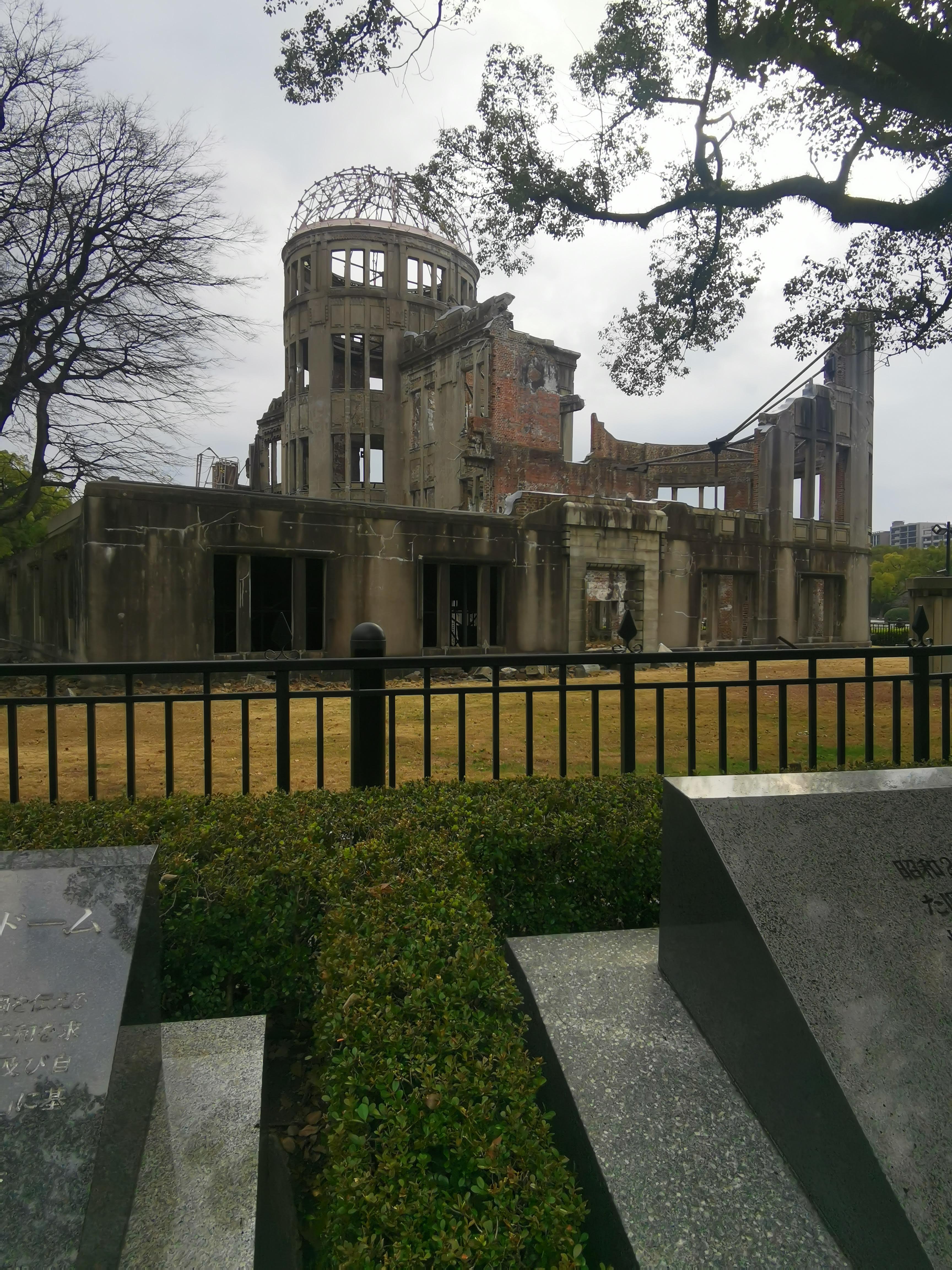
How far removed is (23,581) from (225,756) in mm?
16849

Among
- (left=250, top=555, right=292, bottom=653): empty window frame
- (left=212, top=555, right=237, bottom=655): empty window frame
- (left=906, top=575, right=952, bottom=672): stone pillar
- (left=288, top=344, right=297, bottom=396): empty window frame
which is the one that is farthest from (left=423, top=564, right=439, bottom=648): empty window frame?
(left=288, top=344, right=297, bottom=396): empty window frame

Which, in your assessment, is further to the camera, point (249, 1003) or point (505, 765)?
point (505, 765)

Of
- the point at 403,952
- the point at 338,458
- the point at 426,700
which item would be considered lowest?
the point at 403,952

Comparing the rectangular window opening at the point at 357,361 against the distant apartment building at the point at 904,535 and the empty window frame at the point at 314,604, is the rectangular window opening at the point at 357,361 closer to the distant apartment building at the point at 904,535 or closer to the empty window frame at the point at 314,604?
the empty window frame at the point at 314,604

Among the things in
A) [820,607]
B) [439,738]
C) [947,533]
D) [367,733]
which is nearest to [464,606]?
[439,738]

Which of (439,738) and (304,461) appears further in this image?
(304,461)

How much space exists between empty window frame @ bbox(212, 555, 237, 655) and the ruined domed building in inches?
4.8

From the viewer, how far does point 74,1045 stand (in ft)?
5.27

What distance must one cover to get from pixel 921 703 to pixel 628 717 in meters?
2.44

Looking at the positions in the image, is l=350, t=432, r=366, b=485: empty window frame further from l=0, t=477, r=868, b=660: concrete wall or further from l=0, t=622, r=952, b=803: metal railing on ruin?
l=0, t=622, r=952, b=803: metal railing on ruin

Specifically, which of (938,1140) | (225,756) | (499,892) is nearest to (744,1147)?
(938,1140)

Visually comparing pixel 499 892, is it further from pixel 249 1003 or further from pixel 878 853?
pixel 878 853

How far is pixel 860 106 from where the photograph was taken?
9289 millimetres

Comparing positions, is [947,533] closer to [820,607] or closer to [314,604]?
[820,607]
